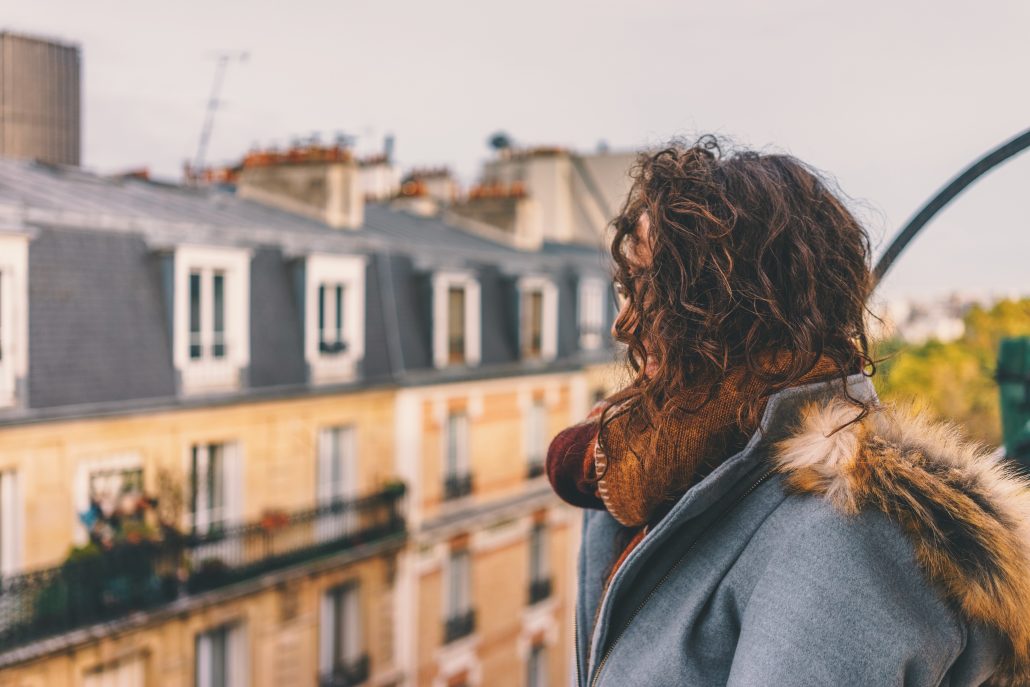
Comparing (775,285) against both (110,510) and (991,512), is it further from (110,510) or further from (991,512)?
(110,510)

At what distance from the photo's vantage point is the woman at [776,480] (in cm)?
152

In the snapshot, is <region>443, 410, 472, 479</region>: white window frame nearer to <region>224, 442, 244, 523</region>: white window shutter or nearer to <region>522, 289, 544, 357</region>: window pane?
<region>522, 289, 544, 357</region>: window pane

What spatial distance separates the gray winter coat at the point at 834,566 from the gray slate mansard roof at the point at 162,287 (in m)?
9.98

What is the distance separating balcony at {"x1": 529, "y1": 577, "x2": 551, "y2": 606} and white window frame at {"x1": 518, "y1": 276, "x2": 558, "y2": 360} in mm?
4512

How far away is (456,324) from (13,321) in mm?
7846

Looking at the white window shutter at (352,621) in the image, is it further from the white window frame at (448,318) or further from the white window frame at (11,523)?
the white window frame at (11,523)

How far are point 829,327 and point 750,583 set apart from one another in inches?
18.8

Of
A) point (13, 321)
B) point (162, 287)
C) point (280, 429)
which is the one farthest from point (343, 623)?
point (13, 321)

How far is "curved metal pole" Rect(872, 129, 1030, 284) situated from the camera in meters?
2.86

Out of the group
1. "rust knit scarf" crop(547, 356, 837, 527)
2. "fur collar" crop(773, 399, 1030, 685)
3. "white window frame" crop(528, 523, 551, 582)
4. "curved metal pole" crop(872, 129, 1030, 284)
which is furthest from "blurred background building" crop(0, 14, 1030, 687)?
"rust knit scarf" crop(547, 356, 837, 527)

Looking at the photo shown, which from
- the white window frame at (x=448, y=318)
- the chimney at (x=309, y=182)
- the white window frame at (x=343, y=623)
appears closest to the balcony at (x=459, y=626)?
the white window frame at (x=343, y=623)

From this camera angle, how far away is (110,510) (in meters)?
11.1

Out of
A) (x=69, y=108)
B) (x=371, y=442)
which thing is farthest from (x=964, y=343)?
(x=69, y=108)

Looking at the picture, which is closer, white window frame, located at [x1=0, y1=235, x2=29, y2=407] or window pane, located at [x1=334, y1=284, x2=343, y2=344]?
white window frame, located at [x1=0, y1=235, x2=29, y2=407]
